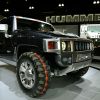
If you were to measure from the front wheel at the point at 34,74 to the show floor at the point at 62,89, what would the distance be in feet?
0.56

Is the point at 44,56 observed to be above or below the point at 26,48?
below

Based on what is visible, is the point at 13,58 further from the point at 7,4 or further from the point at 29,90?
the point at 7,4

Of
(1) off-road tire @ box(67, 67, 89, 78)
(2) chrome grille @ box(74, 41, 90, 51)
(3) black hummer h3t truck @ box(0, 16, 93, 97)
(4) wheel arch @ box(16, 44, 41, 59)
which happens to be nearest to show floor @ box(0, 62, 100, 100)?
(1) off-road tire @ box(67, 67, 89, 78)

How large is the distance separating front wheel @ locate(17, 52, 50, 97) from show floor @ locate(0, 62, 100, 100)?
0.17m

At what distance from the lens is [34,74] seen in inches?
140

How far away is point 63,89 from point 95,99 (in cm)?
81

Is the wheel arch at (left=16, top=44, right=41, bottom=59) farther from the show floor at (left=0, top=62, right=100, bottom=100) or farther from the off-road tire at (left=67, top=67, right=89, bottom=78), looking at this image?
the off-road tire at (left=67, top=67, right=89, bottom=78)

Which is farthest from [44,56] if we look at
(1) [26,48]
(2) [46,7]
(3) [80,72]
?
(2) [46,7]

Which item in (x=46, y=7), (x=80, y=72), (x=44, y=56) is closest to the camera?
(x=44, y=56)

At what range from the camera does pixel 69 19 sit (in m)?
18.9

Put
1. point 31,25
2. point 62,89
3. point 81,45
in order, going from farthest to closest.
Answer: point 31,25 → point 62,89 → point 81,45

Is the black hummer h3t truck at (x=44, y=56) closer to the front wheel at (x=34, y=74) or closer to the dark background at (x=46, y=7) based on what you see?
the front wheel at (x=34, y=74)

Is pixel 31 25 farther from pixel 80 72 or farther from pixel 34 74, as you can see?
pixel 34 74

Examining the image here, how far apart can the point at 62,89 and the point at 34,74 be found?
0.89 metres
